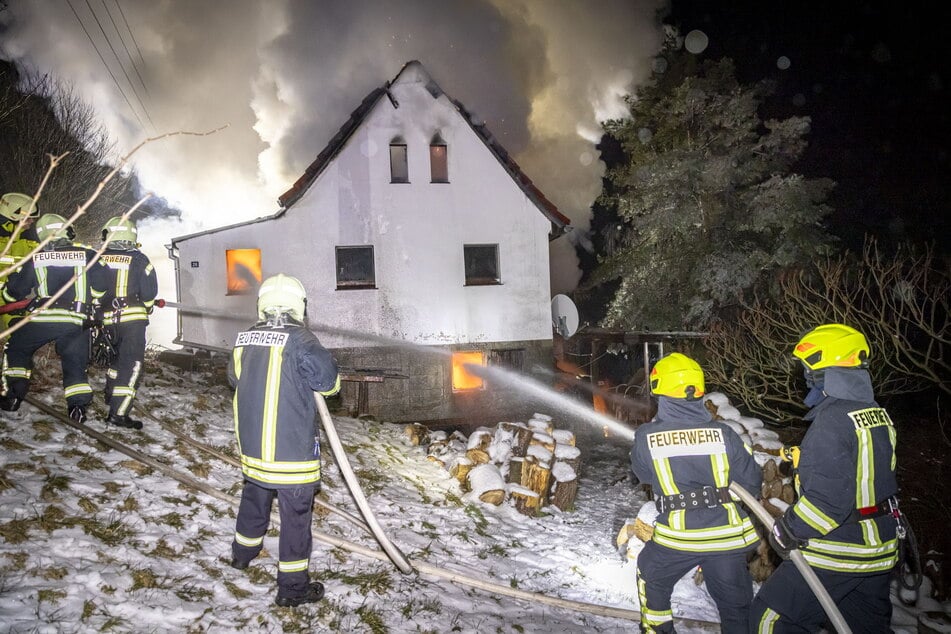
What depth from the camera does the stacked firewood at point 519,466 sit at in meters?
7.44

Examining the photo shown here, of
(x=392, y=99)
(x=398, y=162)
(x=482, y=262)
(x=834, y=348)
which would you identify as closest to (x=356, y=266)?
(x=398, y=162)

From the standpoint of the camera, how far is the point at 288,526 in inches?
136

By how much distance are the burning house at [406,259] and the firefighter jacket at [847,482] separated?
992cm

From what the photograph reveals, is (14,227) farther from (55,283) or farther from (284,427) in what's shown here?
(284,427)

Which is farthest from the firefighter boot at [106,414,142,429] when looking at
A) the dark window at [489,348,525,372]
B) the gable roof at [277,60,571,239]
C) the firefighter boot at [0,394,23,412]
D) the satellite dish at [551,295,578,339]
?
the satellite dish at [551,295,578,339]

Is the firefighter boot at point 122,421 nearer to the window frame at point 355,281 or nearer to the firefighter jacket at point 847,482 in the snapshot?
the firefighter jacket at point 847,482

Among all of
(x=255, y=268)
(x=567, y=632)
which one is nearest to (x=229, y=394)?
(x=255, y=268)

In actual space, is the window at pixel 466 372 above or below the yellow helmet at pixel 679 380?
below

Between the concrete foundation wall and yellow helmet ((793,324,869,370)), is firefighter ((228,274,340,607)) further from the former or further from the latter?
the concrete foundation wall

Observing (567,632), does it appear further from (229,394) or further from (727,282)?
(727,282)

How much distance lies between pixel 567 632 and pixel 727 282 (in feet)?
34.0

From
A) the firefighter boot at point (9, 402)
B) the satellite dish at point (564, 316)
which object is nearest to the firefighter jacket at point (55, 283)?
the firefighter boot at point (9, 402)

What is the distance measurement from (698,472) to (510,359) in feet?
33.6

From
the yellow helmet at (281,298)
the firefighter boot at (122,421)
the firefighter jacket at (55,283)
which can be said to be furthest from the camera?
the firefighter boot at (122,421)
